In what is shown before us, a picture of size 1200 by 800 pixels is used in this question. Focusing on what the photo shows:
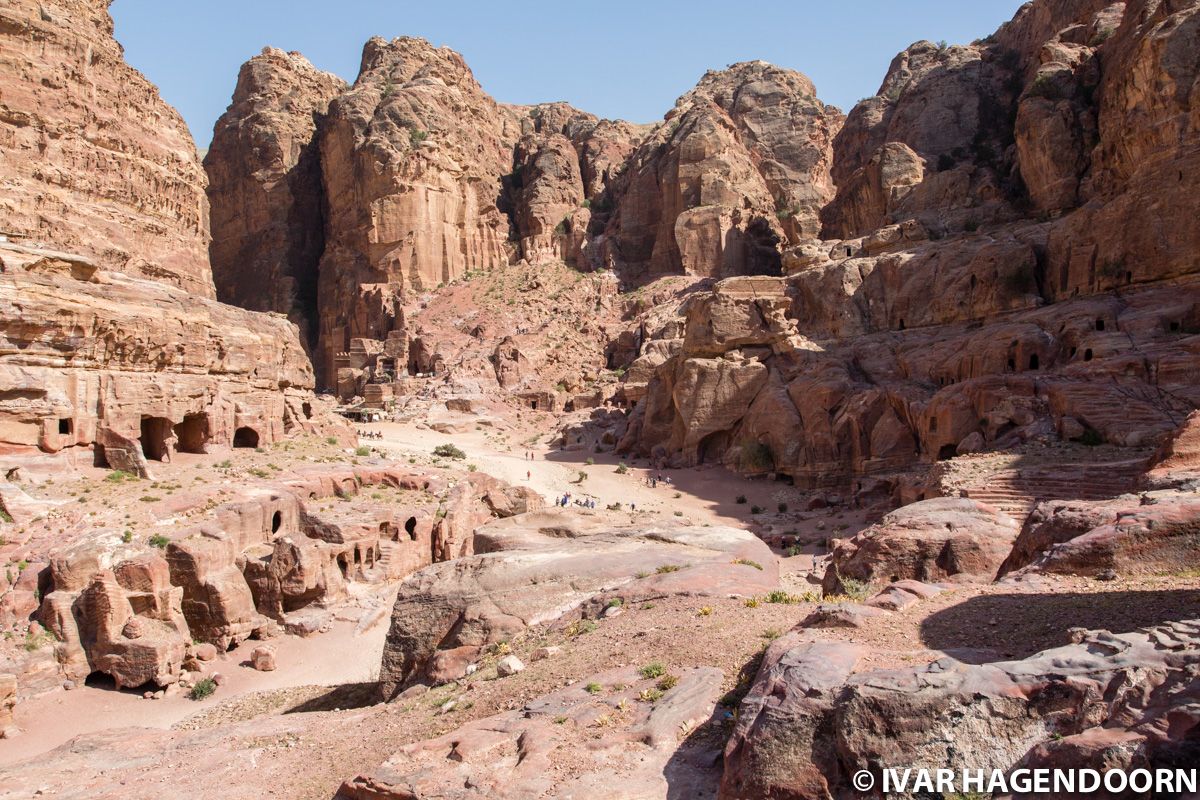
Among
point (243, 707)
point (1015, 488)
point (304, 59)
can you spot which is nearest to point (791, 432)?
point (1015, 488)

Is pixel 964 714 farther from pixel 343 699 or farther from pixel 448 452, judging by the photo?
pixel 448 452

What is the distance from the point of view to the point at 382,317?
222ft

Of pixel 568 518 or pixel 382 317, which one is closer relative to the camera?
pixel 568 518

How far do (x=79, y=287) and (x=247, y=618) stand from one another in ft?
39.8

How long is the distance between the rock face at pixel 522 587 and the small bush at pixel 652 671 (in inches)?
99.6

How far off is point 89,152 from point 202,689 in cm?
3291

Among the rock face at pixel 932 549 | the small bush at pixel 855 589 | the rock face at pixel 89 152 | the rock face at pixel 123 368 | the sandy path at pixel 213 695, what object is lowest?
the sandy path at pixel 213 695

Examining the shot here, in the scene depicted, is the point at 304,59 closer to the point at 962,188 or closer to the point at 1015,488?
the point at 962,188

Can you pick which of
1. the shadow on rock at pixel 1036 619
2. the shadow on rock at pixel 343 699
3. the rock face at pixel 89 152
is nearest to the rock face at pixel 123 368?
the rock face at pixel 89 152

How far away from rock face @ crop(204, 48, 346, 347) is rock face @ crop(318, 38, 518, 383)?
3.98 metres

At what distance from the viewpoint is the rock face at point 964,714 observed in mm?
5125

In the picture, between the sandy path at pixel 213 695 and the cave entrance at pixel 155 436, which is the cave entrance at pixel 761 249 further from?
the sandy path at pixel 213 695

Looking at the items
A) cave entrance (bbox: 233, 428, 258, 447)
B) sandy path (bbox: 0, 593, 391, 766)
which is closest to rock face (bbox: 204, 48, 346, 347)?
cave entrance (bbox: 233, 428, 258, 447)

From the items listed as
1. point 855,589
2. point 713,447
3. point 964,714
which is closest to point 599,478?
point 713,447
